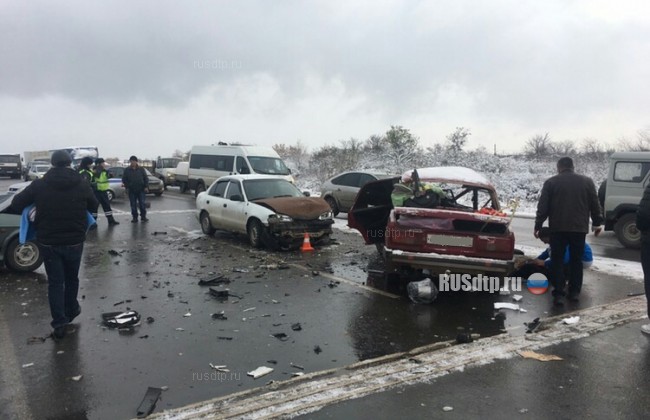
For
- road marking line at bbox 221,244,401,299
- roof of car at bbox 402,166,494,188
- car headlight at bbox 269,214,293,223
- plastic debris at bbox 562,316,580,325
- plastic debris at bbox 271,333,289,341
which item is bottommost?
plastic debris at bbox 271,333,289,341

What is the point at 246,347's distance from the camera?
4863 mm

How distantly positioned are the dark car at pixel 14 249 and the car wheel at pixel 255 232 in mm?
3886

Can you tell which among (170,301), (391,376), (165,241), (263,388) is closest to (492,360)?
(391,376)

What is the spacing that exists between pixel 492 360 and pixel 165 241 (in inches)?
338

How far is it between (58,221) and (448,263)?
4.61 meters

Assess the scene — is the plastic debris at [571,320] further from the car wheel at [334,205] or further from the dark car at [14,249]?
the car wheel at [334,205]

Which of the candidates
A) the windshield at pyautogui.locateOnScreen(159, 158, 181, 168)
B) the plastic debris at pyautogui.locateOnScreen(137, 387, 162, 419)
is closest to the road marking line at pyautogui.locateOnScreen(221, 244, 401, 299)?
the plastic debris at pyautogui.locateOnScreen(137, 387, 162, 419)

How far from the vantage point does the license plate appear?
20.7ft

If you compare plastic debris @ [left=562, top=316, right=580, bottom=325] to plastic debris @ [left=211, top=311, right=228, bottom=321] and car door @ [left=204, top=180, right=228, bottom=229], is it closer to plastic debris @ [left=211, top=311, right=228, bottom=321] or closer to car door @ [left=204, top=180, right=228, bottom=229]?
plastic debris @ [left=211, top=311, right=228, bottom=321]

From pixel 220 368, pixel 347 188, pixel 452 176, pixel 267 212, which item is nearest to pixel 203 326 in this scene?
pixel 220 368

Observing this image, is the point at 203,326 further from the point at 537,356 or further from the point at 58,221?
the point at 537,356

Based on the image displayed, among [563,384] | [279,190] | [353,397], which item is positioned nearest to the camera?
[353,397]

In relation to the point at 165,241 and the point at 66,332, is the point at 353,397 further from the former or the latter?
the point at 165,241

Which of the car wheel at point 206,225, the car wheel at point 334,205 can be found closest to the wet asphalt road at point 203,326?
the car wheel at point 206,225
